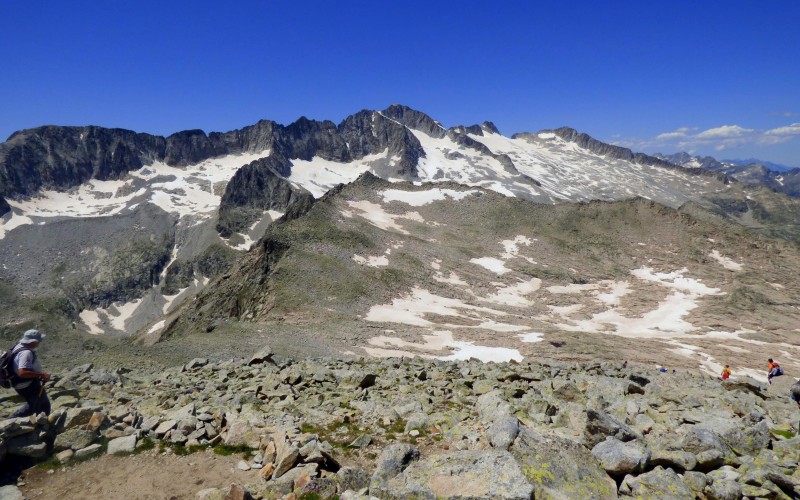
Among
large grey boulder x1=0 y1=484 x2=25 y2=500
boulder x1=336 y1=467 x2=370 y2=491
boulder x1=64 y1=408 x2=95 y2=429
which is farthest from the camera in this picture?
boulder x1=64 y1=408 x2=95 y2=429

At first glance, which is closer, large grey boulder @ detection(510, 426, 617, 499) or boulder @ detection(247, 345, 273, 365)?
large grey boulder @ detection(510, 426, 617, 499)

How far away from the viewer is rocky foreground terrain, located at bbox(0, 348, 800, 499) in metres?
8.59

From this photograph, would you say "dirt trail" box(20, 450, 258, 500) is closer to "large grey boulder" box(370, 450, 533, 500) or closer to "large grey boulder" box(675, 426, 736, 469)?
"large grey boulder" box(370, 450, 533, 500)

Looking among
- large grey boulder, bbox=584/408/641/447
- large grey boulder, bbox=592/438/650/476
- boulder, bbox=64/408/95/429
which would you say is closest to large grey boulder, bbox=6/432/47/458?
boulder, bbox=64/408/95/429

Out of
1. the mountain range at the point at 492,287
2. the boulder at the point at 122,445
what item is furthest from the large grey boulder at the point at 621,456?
the mountain range at the point at 492,287

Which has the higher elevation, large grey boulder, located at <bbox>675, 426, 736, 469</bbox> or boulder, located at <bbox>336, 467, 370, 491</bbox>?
large grey boulder, located at <bbox>675, 426, 736, 469</bbox>

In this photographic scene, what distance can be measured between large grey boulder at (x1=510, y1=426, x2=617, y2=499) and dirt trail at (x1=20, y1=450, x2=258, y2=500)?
6.42 m

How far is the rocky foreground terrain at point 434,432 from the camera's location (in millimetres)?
8586

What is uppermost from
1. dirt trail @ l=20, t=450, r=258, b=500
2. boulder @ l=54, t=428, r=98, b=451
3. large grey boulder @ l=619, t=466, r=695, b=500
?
large grey boulder @ l=619, t=466, r=695, b=500

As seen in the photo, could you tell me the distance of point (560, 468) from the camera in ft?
28.6

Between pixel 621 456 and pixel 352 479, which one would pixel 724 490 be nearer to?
pixel 621 456

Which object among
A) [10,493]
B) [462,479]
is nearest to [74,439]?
[10,493]

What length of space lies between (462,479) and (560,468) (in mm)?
2040

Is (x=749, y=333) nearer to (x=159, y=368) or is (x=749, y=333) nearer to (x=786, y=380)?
(x=786, y=380)
